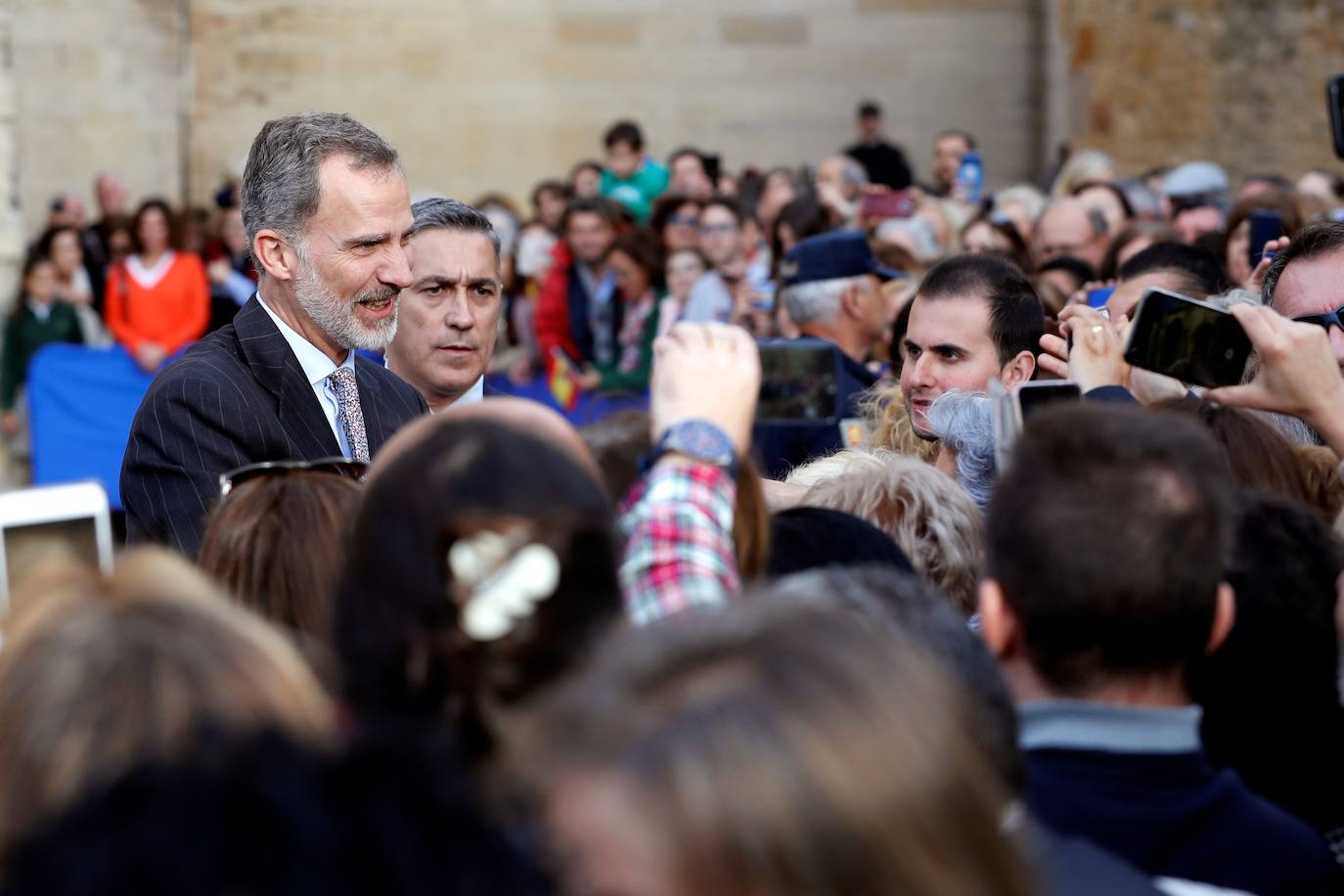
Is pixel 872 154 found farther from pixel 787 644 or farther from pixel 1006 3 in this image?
pixel 787 644

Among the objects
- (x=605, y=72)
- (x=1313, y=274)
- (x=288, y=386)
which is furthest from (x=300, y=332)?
(x=605, y=72)

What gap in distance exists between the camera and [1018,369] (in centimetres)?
408

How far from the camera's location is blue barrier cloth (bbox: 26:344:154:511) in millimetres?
10914

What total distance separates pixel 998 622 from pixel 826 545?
0.41 meters

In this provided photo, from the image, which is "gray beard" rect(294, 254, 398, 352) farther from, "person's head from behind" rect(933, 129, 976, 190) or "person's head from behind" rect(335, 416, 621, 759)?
"person's head from behind" rect(933, 129, 976, 190)

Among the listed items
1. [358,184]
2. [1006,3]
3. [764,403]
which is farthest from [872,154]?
[358,184]

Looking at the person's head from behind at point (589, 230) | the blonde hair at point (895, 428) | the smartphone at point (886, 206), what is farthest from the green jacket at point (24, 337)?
the blonde hair at point (895, 428)

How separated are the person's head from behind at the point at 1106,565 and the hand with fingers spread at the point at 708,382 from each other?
0.33 m

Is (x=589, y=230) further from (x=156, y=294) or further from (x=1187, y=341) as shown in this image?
(x=1187, y=341)

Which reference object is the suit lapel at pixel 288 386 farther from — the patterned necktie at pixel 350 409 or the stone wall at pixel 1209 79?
the stone wall at pixel 1209 79

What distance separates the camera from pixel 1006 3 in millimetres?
15836

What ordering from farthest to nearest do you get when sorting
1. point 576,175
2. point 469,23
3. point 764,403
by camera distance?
1. point 469,23
2. point 576,175
3. point 764,403

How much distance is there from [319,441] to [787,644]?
229 centimetres

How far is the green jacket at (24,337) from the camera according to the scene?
429 inches
